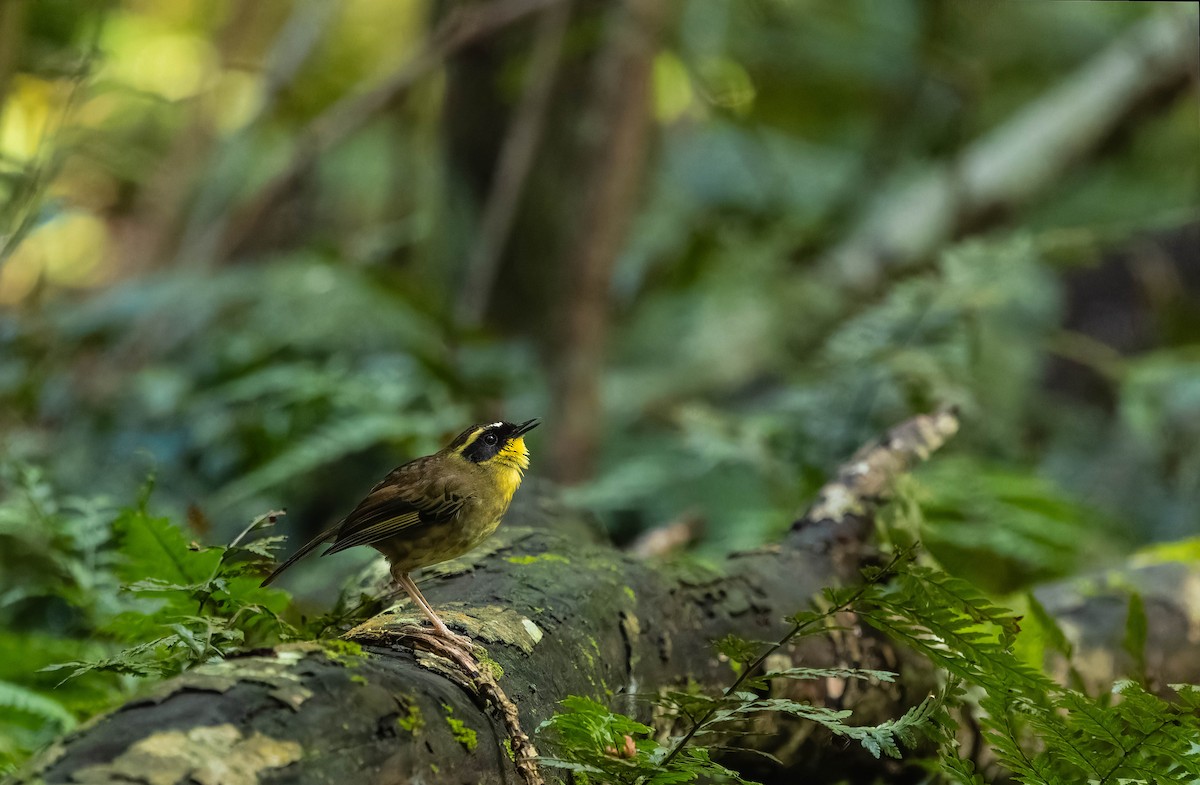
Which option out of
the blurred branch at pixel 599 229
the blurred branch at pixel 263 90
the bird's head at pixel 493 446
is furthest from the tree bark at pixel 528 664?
the blurred branch at pixel 263 90

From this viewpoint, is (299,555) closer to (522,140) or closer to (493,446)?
(493,446)

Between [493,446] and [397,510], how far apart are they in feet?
1.09

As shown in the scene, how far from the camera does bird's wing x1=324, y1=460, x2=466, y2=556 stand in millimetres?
2014

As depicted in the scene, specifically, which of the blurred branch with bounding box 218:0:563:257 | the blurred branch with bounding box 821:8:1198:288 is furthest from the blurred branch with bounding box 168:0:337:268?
the blurred branch with bounding box 821:8:1198:288

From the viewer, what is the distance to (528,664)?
186cm

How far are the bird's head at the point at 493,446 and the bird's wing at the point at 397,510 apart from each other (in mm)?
195

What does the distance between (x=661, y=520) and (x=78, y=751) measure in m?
4.42

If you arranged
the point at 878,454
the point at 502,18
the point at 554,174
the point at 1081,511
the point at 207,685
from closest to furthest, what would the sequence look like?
the point at 207,685
the point at 878,454
the point at 1081,511
the point at 502,18
the point at 554,174

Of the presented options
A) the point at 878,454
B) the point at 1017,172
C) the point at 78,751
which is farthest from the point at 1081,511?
the point at 78,751

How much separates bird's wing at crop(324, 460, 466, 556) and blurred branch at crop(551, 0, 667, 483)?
3136 mm

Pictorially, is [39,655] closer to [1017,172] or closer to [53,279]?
[1017,172]

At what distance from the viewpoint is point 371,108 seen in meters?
5.72

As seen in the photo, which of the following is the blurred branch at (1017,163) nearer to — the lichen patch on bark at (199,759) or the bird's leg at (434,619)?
the bird's leg at (434,619)

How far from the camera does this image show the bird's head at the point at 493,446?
89.7 inches
